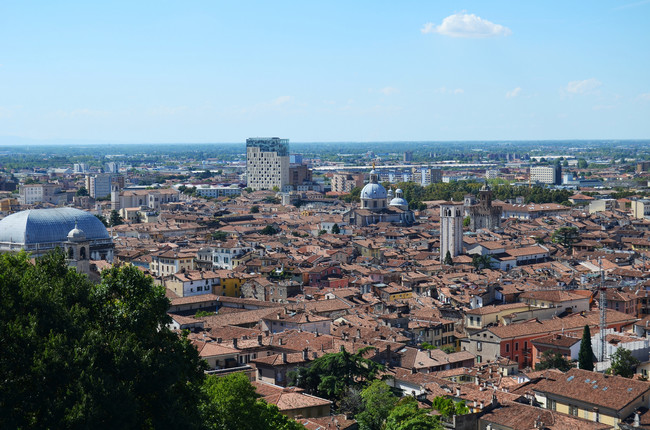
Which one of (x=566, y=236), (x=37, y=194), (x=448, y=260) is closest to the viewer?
(x=448, y=260)

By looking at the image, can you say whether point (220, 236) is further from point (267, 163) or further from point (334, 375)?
point (267, 163)

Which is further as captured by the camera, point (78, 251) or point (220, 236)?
point (220, 236)

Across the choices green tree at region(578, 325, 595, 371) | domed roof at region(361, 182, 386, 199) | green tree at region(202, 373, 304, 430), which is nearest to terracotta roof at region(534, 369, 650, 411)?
green tree at region(578, 325, 595, 371)

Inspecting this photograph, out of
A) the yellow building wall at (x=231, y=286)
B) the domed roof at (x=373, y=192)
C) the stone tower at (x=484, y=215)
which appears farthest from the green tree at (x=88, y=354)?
the domed roof at (x=373, y=192)

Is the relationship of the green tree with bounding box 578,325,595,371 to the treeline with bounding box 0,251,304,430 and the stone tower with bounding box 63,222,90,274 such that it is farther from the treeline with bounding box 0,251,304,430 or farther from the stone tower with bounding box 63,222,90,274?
the stone tower with bounding box 63,222,90,274

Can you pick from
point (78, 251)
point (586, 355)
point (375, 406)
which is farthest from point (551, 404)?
point (78, 251)

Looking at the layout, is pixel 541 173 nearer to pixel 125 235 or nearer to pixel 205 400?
pixel 125 235
